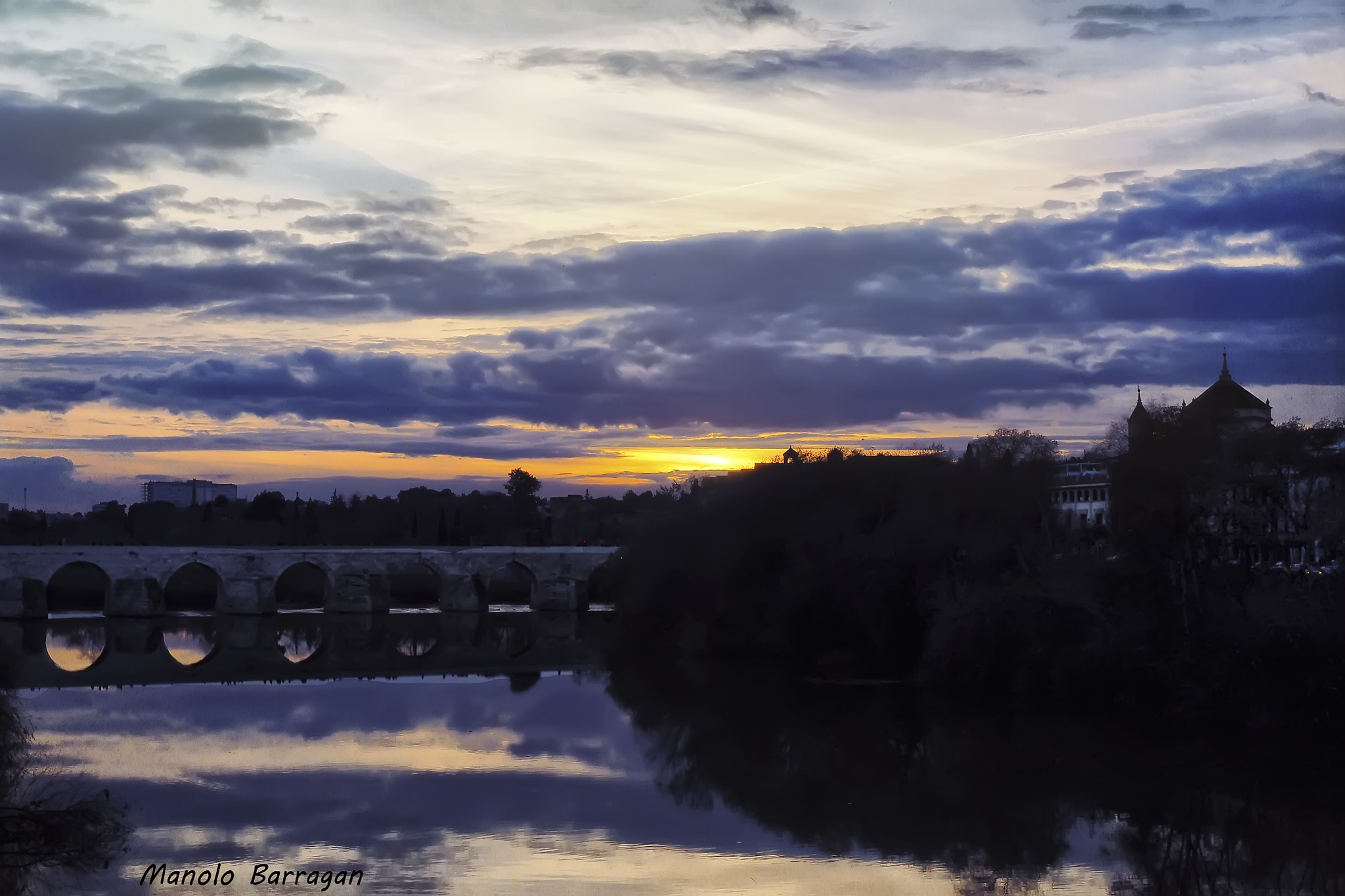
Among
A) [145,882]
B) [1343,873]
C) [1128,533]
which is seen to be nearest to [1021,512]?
[1128,533]

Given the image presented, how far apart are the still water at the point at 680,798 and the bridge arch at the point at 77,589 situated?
121 feet

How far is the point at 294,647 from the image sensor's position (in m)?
47.1

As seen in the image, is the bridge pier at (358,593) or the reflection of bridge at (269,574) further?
the bridge pier at (358,593)

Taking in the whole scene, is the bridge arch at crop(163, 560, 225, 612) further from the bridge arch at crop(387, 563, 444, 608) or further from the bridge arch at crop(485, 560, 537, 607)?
the bridge arch at crop(485, 560, 537, 607)

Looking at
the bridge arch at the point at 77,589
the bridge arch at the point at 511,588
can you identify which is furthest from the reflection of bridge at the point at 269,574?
the bridge arch at the point at 511,588

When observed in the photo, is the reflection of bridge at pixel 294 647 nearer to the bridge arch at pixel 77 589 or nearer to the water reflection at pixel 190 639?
the water reflection at pixel 190 639

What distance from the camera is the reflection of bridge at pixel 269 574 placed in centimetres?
5781

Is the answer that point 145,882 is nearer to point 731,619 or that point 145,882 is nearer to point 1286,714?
point 1286,714

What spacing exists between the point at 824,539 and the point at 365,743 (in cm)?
1321

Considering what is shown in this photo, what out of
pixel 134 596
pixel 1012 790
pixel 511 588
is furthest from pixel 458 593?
pixel 1012 790

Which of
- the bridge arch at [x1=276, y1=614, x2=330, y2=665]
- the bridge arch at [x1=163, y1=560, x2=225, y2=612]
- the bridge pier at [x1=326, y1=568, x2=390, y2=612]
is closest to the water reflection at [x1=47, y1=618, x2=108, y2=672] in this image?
the bridge arch at [x1=276, y1=614, x2=330, y2=665]

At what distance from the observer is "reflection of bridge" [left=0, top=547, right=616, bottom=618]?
190 ft

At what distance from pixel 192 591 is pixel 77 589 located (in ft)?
18.0

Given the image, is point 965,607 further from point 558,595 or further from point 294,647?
point 558,595
